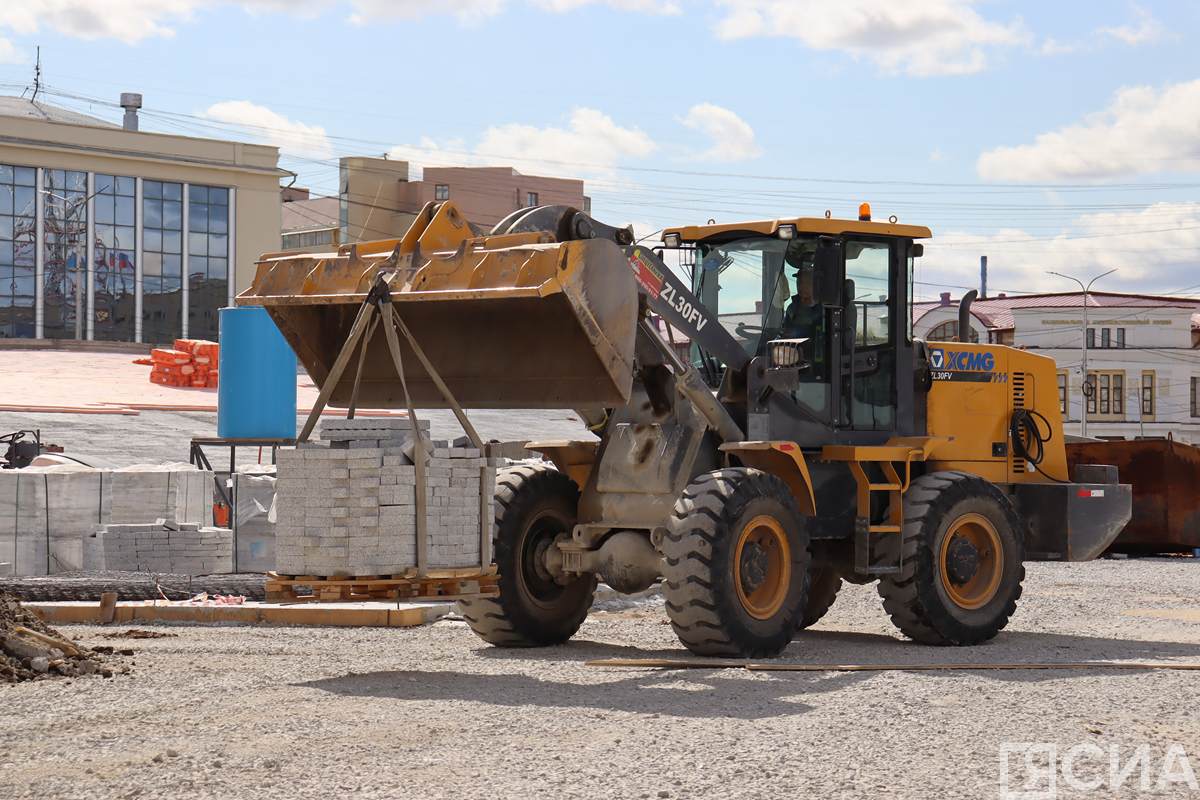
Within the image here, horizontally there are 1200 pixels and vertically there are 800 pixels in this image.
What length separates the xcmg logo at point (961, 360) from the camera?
514 inches

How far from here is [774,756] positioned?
23.5ft

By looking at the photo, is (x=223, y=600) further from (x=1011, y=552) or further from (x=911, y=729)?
(x=911, y=729)

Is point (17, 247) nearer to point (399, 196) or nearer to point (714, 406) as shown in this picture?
point (399, 196)

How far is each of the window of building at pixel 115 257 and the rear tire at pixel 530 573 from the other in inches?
2357

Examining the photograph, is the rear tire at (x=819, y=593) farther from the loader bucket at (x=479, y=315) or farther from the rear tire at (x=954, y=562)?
the loader bucket at (x=479, y=315)

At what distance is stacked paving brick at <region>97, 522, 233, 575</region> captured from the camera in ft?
52.4

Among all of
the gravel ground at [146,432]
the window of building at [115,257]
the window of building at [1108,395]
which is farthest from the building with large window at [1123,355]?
the gravel ground at [146,432]

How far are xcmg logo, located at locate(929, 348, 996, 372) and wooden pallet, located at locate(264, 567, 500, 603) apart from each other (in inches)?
197

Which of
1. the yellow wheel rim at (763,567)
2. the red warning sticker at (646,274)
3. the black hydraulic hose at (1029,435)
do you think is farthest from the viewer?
the black hydraulic hose at (1029,435)

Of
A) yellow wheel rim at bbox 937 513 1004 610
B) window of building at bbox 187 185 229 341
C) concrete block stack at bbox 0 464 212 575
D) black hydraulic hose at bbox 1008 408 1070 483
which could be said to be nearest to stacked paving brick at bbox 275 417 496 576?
yellow wheel rim at bbox 937 513 1004 610

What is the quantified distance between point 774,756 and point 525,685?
110 inches

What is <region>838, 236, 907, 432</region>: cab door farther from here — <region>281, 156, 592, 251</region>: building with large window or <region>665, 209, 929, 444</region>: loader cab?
<region>281, 156, 592, 251</region>: building with large window

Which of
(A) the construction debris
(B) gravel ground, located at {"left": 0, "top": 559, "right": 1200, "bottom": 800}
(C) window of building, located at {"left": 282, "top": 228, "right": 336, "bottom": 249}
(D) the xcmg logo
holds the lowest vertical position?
(A) the construction debris

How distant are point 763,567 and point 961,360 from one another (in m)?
3.43
